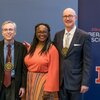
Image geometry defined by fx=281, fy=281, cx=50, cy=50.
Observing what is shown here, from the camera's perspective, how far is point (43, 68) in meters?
3.04

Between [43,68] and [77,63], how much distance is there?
37 cm

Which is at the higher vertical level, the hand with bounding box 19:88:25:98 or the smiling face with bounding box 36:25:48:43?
the smiling face with bounding box 36:25:48:43

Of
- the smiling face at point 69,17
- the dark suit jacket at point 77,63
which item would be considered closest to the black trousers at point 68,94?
the dark suit jacket at point 77,63

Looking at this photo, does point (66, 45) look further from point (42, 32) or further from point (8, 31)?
point (8, 31)

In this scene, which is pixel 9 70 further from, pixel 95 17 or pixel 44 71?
pixel 95 17

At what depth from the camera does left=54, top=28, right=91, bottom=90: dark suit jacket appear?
9.92ft

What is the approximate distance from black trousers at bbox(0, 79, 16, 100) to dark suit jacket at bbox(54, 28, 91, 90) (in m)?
0.54

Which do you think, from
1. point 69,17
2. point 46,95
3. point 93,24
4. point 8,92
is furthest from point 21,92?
point 93,24

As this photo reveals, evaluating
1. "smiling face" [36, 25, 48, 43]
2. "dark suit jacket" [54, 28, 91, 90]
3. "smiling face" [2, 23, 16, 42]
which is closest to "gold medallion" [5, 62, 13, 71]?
"smiling face" [2, 23, 16, 42]

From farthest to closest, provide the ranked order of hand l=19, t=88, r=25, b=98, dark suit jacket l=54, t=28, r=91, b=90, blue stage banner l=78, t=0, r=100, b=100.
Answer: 1. blue stage banner l=78, t=0, r=100, b=100
2. hand l=19, t=88, r=25, b=98
3. dark suit jacket l=54, t=28, r=91, b=90

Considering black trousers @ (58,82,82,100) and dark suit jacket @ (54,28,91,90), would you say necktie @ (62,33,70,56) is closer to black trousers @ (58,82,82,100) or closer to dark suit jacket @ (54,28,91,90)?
dark suit jacket @ (54,28,91,90)

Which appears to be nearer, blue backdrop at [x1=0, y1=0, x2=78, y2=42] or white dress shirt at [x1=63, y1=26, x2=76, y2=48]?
white dress shirt at [x1=63, y1=26, x2=76, y2=48]

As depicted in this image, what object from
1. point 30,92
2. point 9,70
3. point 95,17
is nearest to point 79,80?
point 30,92

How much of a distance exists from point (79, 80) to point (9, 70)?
77 cm
